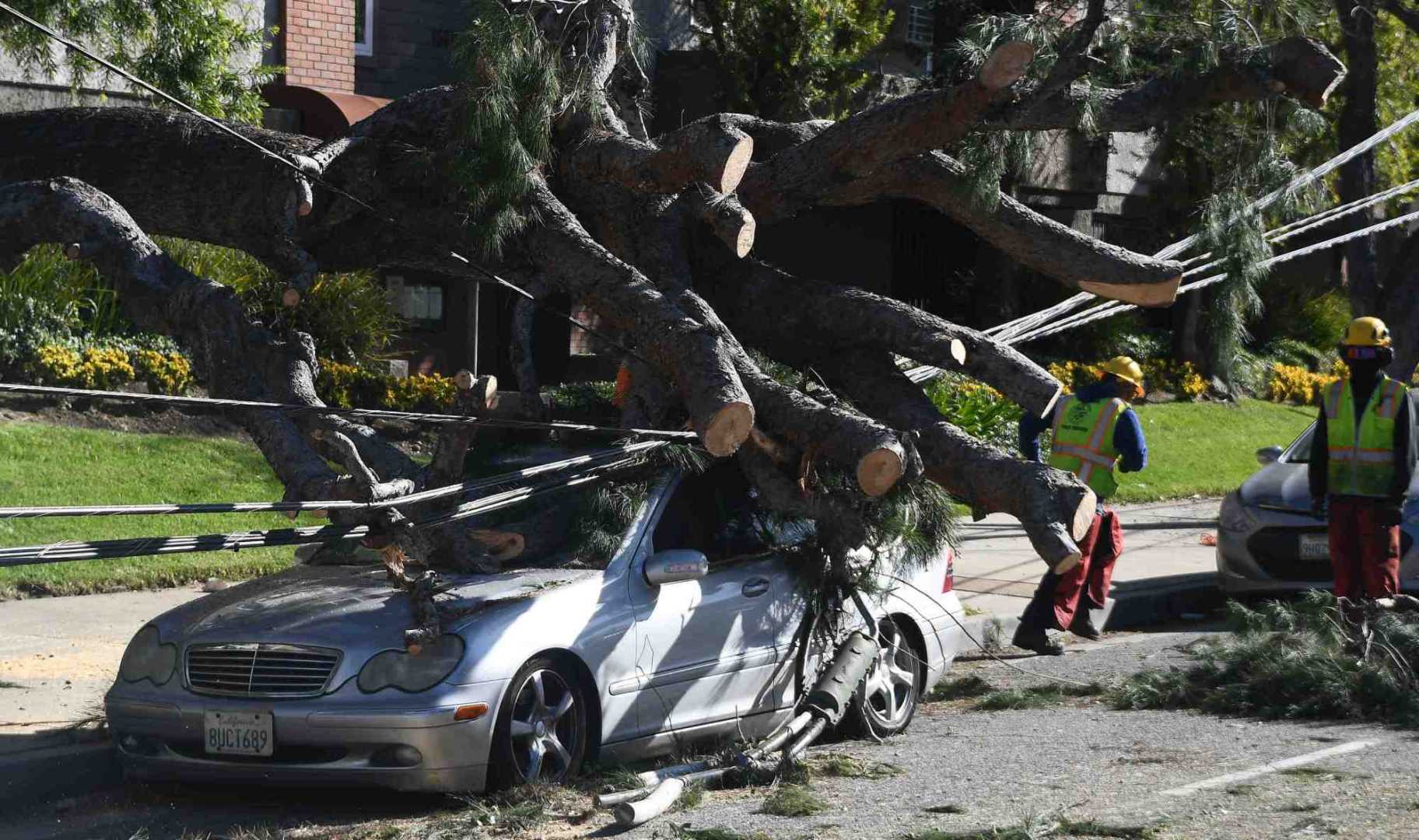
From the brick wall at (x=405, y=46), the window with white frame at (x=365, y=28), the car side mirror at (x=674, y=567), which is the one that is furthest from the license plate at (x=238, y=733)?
the window with white frame at (x=365, y=28)

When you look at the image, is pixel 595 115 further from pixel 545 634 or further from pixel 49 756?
pixel 49 756

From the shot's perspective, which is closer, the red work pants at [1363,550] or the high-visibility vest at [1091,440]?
the red work pants at [1363,550]

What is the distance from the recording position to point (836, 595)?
7508mm

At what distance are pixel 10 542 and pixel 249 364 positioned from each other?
4.25m

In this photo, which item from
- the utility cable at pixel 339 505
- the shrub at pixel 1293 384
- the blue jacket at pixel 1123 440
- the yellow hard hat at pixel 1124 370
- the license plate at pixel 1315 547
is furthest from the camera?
the shrub at pixel 1293 384

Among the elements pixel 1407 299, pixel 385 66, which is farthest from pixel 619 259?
pixel 385 66

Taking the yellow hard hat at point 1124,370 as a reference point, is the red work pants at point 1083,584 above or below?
below

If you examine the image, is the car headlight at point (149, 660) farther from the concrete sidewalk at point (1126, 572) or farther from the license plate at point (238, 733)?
the concrete sidewalk at point (1126, 572)

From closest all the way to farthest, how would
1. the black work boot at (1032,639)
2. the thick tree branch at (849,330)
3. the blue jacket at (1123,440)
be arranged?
1. the thick tree branch at (849,330)
2. the blue jacket at (1123,440)
3. the black work boot at (1032,639)

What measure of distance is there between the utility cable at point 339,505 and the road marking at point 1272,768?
2.60 m

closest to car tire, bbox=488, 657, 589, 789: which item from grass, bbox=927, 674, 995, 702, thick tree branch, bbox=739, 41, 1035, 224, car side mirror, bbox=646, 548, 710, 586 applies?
car side mirror, bbox=646, 548, 710, 586

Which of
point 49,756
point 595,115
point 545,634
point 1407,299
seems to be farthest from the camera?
point 1407,299

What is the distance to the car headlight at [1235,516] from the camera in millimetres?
11039

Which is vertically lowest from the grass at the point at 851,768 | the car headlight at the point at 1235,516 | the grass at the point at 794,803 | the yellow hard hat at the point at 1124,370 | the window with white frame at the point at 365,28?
the grass at the point at 851,768
